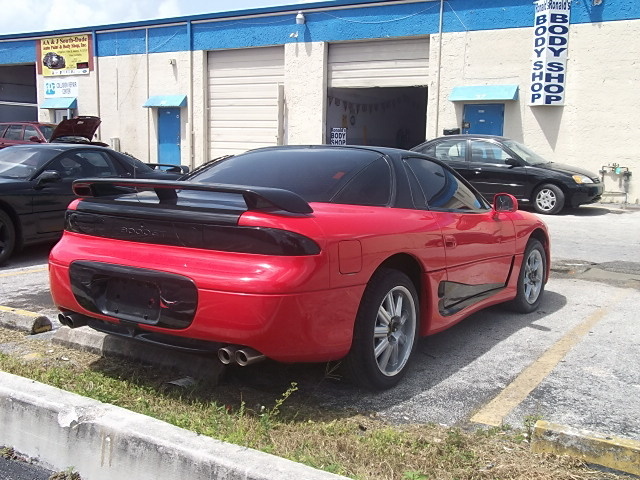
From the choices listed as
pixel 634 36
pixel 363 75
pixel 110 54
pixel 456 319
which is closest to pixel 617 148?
pixel 634 36

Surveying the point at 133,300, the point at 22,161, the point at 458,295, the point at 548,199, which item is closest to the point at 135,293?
the point at 133,300

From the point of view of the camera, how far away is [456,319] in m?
4.39

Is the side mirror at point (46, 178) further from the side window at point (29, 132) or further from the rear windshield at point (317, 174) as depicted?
the side window at point (29, 132)

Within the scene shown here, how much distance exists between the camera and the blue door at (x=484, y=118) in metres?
17.4

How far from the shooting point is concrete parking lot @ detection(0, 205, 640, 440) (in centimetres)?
350

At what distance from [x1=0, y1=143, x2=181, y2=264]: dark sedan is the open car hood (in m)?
7.11

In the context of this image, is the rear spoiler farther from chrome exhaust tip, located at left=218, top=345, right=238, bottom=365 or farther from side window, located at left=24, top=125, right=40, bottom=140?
side window, located at left=24, top=125, right=40, bottom=140

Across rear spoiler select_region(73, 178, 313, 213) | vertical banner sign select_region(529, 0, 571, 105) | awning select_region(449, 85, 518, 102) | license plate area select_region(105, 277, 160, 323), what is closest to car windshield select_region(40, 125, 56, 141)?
awning select_region(449, 85, 518, 102)

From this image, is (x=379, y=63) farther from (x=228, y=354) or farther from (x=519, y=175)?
(x=228, y=354)

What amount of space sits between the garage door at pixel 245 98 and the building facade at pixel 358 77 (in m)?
0.04

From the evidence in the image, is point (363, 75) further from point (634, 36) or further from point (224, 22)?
point (634, 36)

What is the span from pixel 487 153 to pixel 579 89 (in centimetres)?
450

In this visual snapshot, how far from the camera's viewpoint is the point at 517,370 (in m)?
4.18

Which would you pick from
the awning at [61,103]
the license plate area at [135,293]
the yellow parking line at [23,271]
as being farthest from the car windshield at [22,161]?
the awning at [61,103]
